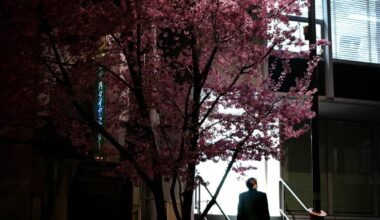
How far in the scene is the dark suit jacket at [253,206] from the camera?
35.0ft

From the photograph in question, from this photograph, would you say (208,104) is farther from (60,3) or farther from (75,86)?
(60,3)

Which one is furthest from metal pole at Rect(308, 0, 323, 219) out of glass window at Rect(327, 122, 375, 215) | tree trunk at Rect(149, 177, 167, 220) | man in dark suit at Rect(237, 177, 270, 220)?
glass window at Rect(327, 122, 375, 215)

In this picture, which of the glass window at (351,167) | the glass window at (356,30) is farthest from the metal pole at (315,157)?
the glass window at (351,167)

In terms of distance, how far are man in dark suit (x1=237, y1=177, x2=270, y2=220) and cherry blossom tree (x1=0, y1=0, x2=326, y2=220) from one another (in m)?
1.97

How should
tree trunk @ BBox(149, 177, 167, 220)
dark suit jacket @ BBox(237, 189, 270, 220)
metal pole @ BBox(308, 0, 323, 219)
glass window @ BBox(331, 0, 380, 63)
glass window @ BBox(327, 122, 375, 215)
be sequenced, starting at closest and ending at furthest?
tree trunk @ BBox(149, 177, 167, 220)
metal pole @ BBox(308, 0, 323, 219)
dark suit jacket @ BBox(237, 189, 270, 220)
glass window @ BBox(331, 0, 380, 63)
glass window @ BBox(327, 122, 375, 215)

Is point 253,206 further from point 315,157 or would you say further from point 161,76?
point 161,76

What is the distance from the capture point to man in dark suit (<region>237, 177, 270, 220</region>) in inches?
420

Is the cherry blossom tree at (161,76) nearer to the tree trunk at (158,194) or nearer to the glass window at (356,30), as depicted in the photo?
the tree trunk at (158,194)

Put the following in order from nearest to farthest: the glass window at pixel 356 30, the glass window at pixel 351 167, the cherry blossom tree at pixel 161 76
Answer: the cherry blossom tree at pixel 161 76
the glass window at pixel 356 30
the glass window at pixel 351 167

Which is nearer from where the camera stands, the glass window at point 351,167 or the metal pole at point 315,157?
the metal pole at point 315,157

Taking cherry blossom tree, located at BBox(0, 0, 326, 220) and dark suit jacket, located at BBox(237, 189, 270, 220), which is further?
dark suit jacket, located at BBox(237, 189, 270, 220)

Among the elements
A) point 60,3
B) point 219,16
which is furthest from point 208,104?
point 60,3

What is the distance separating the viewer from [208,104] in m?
9.28

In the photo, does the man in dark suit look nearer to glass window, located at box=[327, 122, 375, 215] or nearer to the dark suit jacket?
the dark suit jacket
